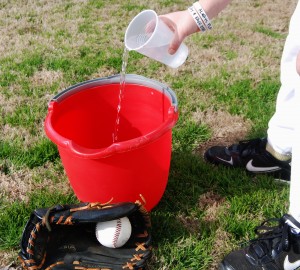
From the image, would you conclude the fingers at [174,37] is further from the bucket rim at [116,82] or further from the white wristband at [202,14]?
the bucket rim at [116,82]

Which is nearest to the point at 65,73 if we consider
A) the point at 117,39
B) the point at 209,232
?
the point at 117,39

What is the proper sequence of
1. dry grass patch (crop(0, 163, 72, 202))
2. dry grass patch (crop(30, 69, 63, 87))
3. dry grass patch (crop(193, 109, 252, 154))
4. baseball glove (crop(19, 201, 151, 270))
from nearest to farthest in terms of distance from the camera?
baseball glove (crop(19, 201, 151, 270)) < dry grass patch (crop(0, 163, 72, 202)) < dry grass patch (crop(193, 109, 252, 154)) < dry grass patch (crop(30, 69, 63, 87))

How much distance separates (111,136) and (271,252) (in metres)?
0.84

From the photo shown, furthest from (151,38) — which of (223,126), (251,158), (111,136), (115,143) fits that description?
(223,126)

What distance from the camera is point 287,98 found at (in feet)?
5.17

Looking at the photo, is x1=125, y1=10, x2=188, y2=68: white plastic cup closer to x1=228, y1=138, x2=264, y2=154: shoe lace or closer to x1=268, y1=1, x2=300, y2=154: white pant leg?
x1=268, y1=1, x2=300, y2=154: white pant leg

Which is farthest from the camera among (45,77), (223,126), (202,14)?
(45,77)

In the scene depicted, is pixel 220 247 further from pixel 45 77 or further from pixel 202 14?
pixel 45 77

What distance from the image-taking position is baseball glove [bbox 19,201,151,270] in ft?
4.39

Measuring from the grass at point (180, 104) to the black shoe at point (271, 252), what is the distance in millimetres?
74

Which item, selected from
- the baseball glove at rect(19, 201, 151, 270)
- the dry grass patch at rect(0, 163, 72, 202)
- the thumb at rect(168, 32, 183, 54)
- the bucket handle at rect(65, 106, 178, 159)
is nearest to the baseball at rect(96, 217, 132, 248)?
the baseball glove at rect(19, 201, 151, 270)

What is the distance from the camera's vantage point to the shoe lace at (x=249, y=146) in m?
1.80

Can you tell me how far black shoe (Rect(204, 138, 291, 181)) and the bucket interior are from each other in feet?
1.07

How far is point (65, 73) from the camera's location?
2.62 metres
